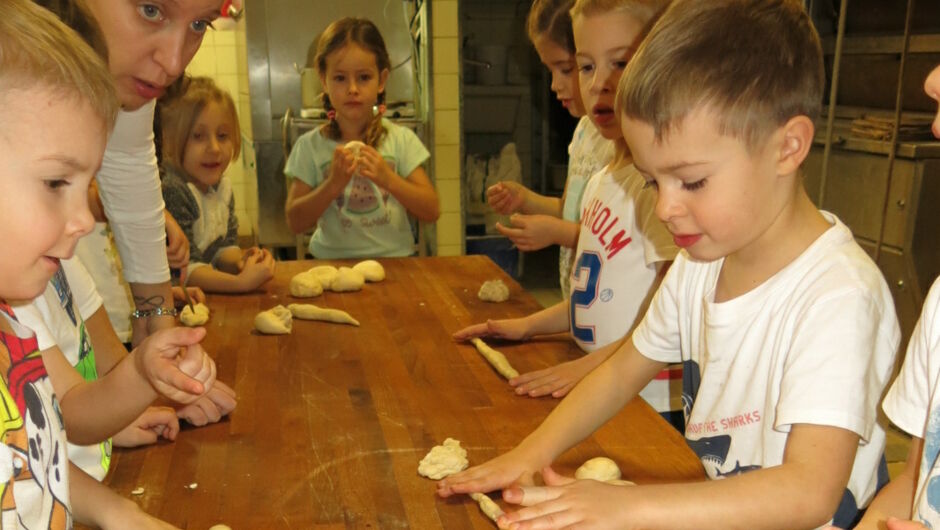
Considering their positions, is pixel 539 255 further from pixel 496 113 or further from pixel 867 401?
pixel 867 401

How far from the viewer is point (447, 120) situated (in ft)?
13.0

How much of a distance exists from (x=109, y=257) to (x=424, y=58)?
2361 mm

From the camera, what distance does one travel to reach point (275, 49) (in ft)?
12.7

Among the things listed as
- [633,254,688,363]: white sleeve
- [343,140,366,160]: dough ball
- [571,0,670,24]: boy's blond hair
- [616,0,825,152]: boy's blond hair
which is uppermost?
[571,0,670,24]: boy's blond hair

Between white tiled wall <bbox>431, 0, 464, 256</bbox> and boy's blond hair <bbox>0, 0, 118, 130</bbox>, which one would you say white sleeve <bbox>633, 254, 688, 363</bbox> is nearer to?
boy's blond hair <bbox>0, 0, 118, 130</bbox>

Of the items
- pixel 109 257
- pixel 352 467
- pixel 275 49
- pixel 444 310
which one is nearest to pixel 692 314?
pixel 352 467

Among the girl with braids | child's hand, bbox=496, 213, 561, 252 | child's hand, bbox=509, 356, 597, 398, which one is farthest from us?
the girl with braids

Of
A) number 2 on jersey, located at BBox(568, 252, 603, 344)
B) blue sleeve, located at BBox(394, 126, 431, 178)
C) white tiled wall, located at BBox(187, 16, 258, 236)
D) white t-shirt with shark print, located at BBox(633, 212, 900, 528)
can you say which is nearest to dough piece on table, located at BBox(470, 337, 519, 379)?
number 2 on jersey, located at BBox(568, 252, 603, 344)

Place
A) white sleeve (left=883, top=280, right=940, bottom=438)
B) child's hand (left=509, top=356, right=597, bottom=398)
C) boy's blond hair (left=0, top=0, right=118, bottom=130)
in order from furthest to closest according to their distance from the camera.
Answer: child's hand (left=509, top=356, right=597, bottom=398), white sleeve (left=883, top=280, right=940, bottom=438), boy's blond hair (left=0, top=0, right=118, bottom=130)

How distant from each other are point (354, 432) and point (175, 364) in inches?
11.6

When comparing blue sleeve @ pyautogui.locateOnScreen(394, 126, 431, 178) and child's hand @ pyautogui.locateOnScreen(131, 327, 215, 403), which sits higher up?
blue sleeve @ pyautogui.locateOnScreen(394, 126, 431, 178)

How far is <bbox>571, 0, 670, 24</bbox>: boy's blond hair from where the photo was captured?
4.58 ft

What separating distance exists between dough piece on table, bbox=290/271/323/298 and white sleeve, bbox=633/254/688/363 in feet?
3.10

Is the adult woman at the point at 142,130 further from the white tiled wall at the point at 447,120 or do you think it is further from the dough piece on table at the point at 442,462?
the white tiled wall at the point at 447,120
